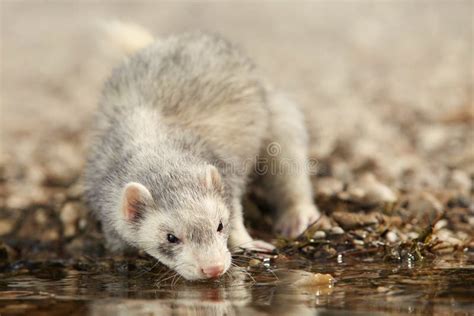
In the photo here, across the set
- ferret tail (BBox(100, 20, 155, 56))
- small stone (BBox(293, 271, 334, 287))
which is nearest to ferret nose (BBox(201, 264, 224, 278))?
small stone (BBox(293, 271, 334, 287))

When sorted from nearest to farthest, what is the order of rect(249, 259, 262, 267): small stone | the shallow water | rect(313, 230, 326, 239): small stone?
1. the shallow water
2. rect(249, 259, 262, 267): small stone
3. rect(313, 230, 326, 239): small stone

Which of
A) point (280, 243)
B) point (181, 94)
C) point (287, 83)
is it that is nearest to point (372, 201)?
point (280, 243)

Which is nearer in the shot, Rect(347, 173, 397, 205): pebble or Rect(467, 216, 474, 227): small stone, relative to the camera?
Rect(467, 216, 474, 227): small stone

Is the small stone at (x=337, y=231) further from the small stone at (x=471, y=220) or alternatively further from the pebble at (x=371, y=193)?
the small stone at (x=471, y=220)

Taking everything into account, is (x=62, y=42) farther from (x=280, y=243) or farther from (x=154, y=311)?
(x=154, y=311)

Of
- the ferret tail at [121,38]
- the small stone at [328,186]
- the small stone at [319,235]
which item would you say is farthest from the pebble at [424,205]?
the ferret tail at [121,38]

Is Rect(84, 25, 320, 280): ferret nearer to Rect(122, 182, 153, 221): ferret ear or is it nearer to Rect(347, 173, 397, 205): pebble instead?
Rect(122, 182, 153, 221): ferret ear

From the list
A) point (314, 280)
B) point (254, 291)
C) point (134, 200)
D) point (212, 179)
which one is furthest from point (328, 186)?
point (254, 291)
